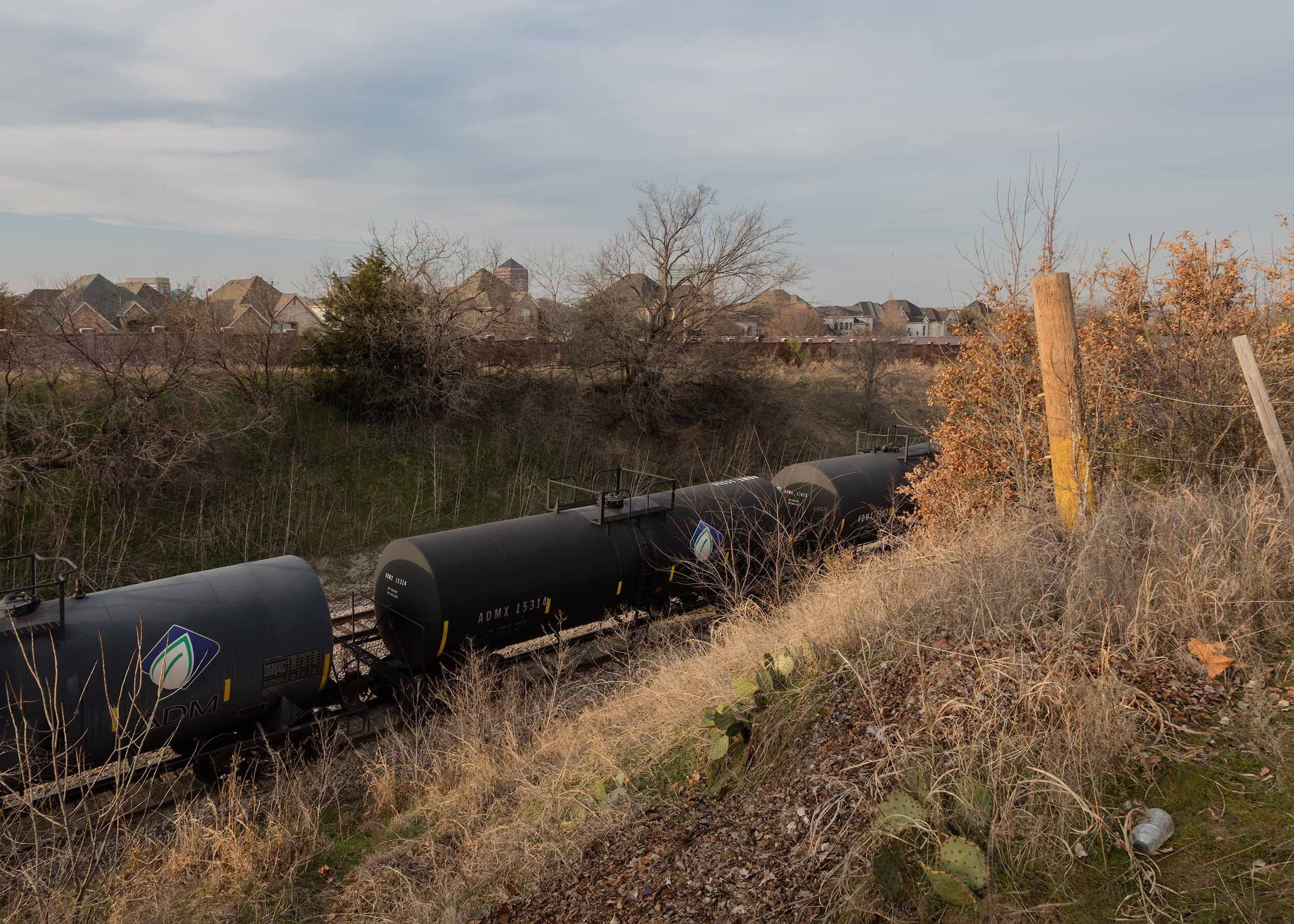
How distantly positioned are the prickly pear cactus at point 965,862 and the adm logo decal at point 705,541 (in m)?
9.53

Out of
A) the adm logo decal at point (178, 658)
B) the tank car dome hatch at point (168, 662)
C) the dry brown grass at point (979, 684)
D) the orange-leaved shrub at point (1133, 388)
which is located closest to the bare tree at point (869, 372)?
the orange-leaved shrub at point (1133, 388)

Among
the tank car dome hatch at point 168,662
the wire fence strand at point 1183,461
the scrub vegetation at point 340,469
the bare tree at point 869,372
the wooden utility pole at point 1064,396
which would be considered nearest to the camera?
the tank car dome hatch at point 168,662

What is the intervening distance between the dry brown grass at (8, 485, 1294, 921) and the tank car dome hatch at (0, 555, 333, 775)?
1.29 metres

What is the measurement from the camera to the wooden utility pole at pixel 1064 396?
27.2ft

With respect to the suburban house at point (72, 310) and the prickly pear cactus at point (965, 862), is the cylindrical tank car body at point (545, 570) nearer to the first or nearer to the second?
the prickly pear cactus at point (965, 862)

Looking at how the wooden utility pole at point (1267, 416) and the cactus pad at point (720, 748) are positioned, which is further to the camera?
the wooden utility pole at point (1267, 416)

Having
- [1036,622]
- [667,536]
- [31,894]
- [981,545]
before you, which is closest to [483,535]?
[667,536]

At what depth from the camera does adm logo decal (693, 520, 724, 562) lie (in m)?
13.3

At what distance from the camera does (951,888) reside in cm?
353

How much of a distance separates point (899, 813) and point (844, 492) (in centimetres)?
1173

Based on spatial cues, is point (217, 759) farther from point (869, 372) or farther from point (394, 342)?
point (869, 372)

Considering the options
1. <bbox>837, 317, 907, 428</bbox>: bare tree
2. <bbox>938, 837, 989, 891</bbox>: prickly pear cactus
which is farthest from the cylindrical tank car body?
<bbox>837, 317, 907, 428</bbox>: bare tree

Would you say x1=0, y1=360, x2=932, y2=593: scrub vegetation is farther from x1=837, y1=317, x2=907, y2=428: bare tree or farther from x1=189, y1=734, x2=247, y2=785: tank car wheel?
x1=189, y1=734, x2=247, y2=785: tank car wheel

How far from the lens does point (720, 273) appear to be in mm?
30109
